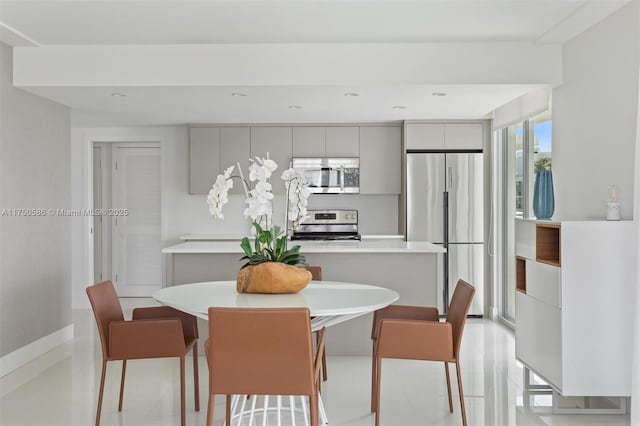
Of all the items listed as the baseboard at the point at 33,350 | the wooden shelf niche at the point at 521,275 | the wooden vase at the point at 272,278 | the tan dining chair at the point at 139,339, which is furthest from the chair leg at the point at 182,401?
the wooden shelf niche at the point at 521,275

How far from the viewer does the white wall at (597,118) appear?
3.49 m

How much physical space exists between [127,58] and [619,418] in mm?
4138

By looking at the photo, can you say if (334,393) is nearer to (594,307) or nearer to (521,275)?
(521,275)

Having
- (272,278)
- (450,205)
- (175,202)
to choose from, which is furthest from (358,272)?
(175,202)

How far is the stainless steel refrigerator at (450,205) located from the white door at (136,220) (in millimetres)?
3262

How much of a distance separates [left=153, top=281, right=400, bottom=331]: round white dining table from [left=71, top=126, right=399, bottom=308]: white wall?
3.56 m

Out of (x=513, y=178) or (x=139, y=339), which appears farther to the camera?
(x=513, y=178)

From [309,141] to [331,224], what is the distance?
1.01 metres

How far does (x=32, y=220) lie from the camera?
489cm

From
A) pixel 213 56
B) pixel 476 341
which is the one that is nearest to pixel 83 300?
pixel 213 56

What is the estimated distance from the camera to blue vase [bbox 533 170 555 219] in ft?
12.4

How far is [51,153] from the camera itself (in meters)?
5.27

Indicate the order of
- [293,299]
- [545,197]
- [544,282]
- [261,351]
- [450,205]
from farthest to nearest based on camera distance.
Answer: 1. [450,205]
2. [545,197]
3. [544,282]
4. [293,299]
5. [261,351]

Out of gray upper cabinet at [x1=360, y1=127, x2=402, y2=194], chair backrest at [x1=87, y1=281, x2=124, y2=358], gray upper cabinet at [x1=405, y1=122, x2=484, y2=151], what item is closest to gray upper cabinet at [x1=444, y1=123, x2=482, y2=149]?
gray upper cabinet at [x1=405, y1=122, x2=484, y2=151]
